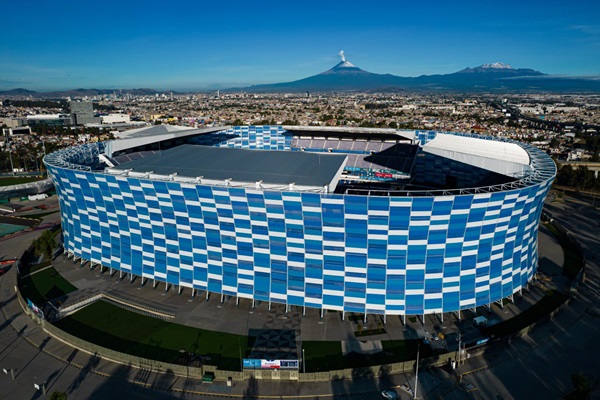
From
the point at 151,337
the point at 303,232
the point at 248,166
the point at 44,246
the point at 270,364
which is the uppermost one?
the point at 248,166

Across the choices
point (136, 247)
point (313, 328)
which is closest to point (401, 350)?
point (313, 328)

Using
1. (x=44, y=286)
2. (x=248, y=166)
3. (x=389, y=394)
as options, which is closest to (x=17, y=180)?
(x=44, y=286)

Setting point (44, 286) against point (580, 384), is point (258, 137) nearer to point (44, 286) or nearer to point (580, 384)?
point (44, 286)

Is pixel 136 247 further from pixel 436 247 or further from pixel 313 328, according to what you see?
pixel 436 247

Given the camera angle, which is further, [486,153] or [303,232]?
[486,153]

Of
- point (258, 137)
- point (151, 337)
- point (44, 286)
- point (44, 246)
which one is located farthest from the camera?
point (258, 137)

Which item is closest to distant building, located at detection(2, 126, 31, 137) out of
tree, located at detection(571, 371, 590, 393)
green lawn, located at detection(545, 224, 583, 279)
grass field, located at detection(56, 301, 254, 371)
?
grass field, located at detection(56, 301, 254, 371)

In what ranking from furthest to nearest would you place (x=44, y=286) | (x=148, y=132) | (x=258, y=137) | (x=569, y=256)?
(x=258, y=137) < (x=148, y=132) < (x=569, y=256) < (x=44, y=286)
